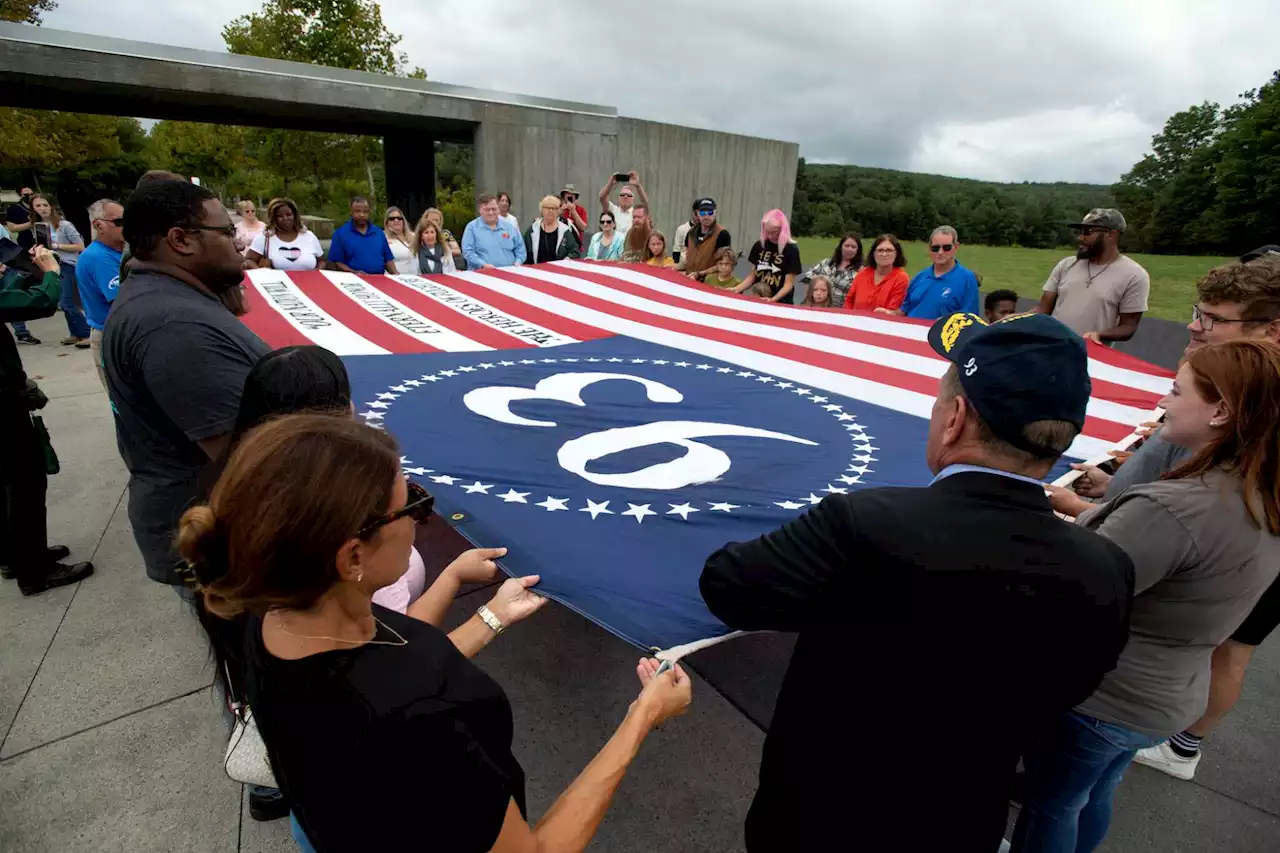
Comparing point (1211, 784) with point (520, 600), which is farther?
point (1211, 784)

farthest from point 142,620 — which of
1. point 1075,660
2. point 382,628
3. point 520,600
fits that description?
point 1075,660

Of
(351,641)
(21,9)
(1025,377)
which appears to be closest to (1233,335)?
(1025,377)

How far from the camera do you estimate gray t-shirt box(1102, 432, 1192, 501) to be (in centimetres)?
155

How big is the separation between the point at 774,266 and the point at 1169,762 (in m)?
4.02

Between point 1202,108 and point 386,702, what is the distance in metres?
24.4

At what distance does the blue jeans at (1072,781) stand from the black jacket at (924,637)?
48 centimetres

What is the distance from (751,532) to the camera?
1.82 meters

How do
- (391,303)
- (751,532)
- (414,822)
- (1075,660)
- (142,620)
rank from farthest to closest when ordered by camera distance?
1. (391,303)
2. (142,620)
3. (751,532)
4. (1075,660)
5. (414,822)

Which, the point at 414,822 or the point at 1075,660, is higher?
the point at 1075,660

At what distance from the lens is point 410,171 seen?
1545cm

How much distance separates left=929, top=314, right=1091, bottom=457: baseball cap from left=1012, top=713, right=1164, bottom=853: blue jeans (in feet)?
2.78

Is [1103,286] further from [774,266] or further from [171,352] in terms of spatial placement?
[171,352]

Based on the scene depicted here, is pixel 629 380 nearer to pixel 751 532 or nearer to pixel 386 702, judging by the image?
pixel 751 532

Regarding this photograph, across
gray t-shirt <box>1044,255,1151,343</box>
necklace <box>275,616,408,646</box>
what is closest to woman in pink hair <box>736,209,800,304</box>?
gray t-shirt <box>1044,255,1151,343</box>
